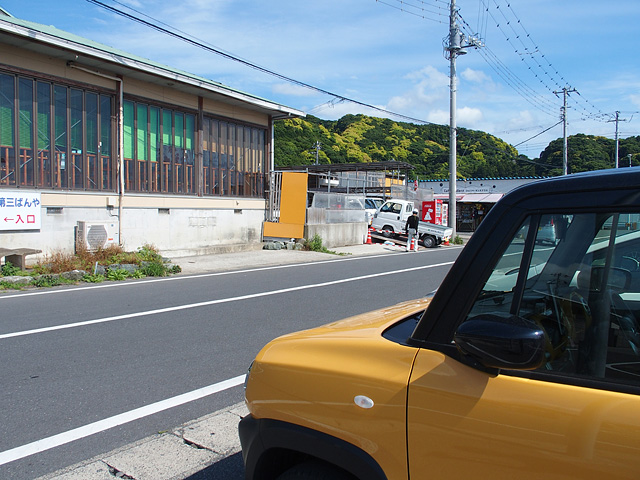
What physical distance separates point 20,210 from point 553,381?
46.8 ft

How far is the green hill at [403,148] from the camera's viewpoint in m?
35.7

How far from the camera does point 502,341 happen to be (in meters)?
1.64

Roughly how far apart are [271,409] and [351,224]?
21.8m

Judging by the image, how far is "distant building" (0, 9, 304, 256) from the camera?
13.5m

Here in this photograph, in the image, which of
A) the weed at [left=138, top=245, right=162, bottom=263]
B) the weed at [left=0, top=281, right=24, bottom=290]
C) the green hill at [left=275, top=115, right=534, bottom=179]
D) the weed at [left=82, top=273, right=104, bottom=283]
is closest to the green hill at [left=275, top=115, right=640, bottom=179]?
the green hill at [left=275, top=115, right=534, bottom=179]

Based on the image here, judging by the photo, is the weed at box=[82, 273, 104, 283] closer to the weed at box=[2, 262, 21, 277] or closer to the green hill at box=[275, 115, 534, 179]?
the weed at box=[2, 262, 21, 277]

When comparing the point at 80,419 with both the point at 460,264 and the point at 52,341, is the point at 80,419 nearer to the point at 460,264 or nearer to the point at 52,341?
the point at 52,341

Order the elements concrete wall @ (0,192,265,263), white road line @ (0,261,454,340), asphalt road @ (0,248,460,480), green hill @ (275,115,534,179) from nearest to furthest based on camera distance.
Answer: asphalt road @ (0,248,460,480) → white road line @ (0,261,454,340) → concrete wall @ (0,192,265,263) → green hill @ (275,115,534,179)

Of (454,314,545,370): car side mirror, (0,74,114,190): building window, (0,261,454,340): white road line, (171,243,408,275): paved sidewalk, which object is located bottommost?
(0,261,454,340): white road line

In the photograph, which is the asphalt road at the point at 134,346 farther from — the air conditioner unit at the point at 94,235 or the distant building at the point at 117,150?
the distant building at the point at 117,150

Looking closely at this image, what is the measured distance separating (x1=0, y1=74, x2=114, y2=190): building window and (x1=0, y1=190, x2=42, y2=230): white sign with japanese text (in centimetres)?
55

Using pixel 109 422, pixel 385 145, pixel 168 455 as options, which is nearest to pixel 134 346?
pixel 109 422

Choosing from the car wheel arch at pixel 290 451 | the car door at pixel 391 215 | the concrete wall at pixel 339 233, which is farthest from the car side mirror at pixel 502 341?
the car door at pixel 391 215

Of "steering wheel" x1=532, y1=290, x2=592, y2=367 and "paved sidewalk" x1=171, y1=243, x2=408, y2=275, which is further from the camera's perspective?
"paved sidewalk" x1=171, y1=243, x2=408, y2=275
